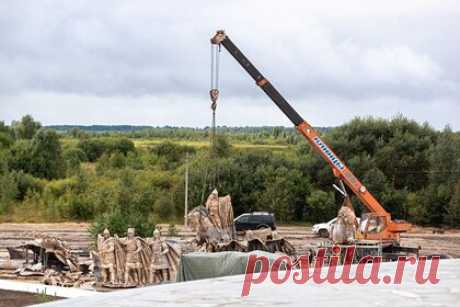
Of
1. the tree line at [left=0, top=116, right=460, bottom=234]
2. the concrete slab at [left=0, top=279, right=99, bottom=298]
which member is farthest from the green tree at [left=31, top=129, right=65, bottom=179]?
the concrete slab at [left=0, top=279, right=99, bottom=298]

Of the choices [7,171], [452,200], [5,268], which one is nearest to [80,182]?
[7,171]

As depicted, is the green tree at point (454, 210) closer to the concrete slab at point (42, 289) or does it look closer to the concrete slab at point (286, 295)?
the concrete slab at point (42, 289)

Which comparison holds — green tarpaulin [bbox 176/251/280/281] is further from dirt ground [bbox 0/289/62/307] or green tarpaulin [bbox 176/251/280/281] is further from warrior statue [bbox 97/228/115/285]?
warrior statue [bbox 97/228/115/285]

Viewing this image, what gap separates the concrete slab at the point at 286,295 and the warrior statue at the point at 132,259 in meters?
14.7

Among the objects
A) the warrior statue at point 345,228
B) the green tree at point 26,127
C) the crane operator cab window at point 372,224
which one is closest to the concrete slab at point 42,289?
the warrior statue at point 345,228

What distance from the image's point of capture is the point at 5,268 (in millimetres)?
28281

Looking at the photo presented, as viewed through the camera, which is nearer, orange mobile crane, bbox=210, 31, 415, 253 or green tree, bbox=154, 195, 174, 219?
orange mobile crane, bbox=210, 31, 415, 253

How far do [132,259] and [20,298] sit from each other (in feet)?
15.7

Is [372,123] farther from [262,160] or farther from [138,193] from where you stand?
[138,193]

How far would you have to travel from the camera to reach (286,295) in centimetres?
884

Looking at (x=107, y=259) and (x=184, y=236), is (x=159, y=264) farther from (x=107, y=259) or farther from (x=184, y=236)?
(x=184, y=236)

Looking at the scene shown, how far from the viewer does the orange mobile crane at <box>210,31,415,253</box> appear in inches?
1235

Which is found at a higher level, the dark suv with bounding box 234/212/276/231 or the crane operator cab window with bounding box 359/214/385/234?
the crane operator cab window with bounding box 359/214/385/234

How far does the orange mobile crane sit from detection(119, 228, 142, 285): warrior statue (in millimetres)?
7370
